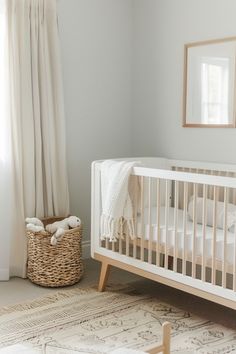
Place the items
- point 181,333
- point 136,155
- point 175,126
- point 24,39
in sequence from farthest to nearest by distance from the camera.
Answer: point 136,155 < point 175,126 < point 24,39 < point 181,333

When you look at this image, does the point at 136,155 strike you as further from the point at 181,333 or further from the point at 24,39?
the point at 181,333

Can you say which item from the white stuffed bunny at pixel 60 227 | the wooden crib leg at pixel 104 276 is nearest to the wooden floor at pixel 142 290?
the wooden crib leg at pixel 104 276

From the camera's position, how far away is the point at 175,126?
371cm

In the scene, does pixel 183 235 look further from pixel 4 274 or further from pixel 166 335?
pixel 4 274

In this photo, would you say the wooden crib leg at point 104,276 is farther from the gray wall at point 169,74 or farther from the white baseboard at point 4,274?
the gray wall at point 169,74

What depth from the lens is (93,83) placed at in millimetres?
3846

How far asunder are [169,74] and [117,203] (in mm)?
1268

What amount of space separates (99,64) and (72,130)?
54cm

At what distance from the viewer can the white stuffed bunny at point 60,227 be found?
319 centimetres

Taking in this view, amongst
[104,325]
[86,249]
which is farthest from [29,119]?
[104,325]

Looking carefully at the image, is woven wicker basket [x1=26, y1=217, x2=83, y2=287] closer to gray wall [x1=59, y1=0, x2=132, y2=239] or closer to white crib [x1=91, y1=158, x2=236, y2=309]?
white crib [x1=91, y1=158, x2=236, y2=309]

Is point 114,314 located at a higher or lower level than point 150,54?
lower

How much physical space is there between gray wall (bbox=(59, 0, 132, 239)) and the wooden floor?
1.79 ft

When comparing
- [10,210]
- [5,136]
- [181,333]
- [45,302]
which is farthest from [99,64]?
[181,333]
